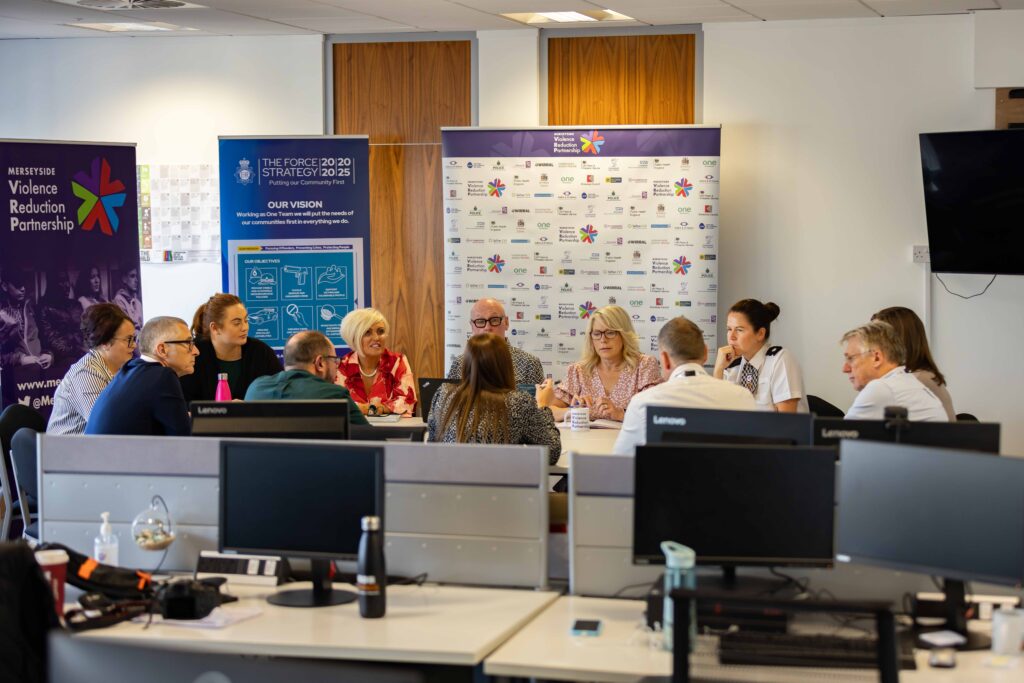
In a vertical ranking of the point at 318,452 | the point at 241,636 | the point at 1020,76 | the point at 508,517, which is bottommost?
the point at 241,636

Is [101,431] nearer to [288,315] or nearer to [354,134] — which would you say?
[288,315]

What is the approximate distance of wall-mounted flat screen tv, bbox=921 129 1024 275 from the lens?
22.8ft

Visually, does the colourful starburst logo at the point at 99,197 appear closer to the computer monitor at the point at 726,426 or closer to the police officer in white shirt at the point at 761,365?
the police officer in white shirt at the point at 761,365

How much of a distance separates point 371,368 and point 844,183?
3.31m

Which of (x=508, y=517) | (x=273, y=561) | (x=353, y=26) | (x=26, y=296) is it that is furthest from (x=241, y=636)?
(x=353, y=26)

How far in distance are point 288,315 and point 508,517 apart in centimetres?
495

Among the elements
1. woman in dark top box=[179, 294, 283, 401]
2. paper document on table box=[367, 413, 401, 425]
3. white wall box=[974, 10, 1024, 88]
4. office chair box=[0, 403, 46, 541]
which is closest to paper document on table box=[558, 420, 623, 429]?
paper document on table box=[367, 413, 401, 425]

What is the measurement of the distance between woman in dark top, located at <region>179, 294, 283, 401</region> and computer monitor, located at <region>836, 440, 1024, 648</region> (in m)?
3.72

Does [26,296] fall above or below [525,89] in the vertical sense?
below

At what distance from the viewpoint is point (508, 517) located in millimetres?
3453

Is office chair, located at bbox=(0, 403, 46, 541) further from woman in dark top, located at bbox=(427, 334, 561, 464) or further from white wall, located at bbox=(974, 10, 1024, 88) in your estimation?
white wall, located at bbox=(974, 10, 1024, 88)

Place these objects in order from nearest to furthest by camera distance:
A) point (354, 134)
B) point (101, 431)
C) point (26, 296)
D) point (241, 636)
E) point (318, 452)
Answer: point (241, 636)
point (318, 452)
point (101, 431)
point (26, 296)
point (354, 134)

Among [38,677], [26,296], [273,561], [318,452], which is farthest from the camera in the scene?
[26,296]

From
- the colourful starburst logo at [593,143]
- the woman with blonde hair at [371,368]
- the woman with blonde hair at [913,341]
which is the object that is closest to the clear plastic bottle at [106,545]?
the woman with blonde hair at [371,368]
